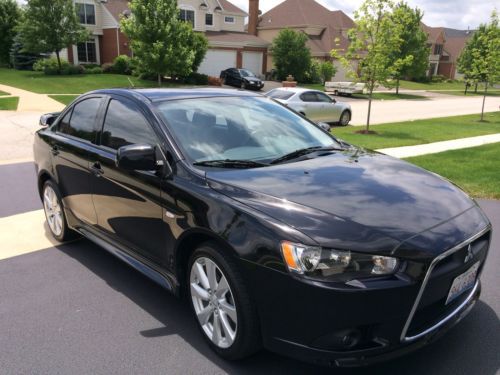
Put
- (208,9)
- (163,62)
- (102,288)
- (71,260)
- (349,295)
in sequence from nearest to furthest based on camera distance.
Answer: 1. (349,295)
2. (102,288)
3. (71,260)
4. (163,62)
5. (208,9)

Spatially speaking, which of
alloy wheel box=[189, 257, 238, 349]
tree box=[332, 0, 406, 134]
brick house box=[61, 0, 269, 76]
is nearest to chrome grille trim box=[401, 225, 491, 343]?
alloy wheel box=[189, 257, 238, 349]

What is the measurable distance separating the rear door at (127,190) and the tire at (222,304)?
433 millimetres

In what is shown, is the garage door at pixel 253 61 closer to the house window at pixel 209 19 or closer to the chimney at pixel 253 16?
the house window at pixel 209 19

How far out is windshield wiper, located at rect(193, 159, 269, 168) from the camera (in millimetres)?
3283

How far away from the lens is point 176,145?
336 centimetres

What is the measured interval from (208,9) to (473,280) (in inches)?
1750

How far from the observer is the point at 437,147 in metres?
→ 11.3

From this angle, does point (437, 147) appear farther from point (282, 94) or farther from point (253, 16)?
point (253, 16)

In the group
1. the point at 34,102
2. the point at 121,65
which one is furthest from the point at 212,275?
the point at 121,65

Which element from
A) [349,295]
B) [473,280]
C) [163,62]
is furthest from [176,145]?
[163,62]

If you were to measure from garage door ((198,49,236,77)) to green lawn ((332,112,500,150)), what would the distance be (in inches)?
1032

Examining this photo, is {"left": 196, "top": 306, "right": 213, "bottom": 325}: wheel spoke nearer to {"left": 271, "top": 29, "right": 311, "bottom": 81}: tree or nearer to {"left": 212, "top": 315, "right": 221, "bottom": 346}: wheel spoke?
{"left": 212, "top": 315, "right": 221, "bottom": 346}: wheel spoke

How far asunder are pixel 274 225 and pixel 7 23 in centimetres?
4277

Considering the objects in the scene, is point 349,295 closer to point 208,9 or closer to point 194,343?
point 194,343
